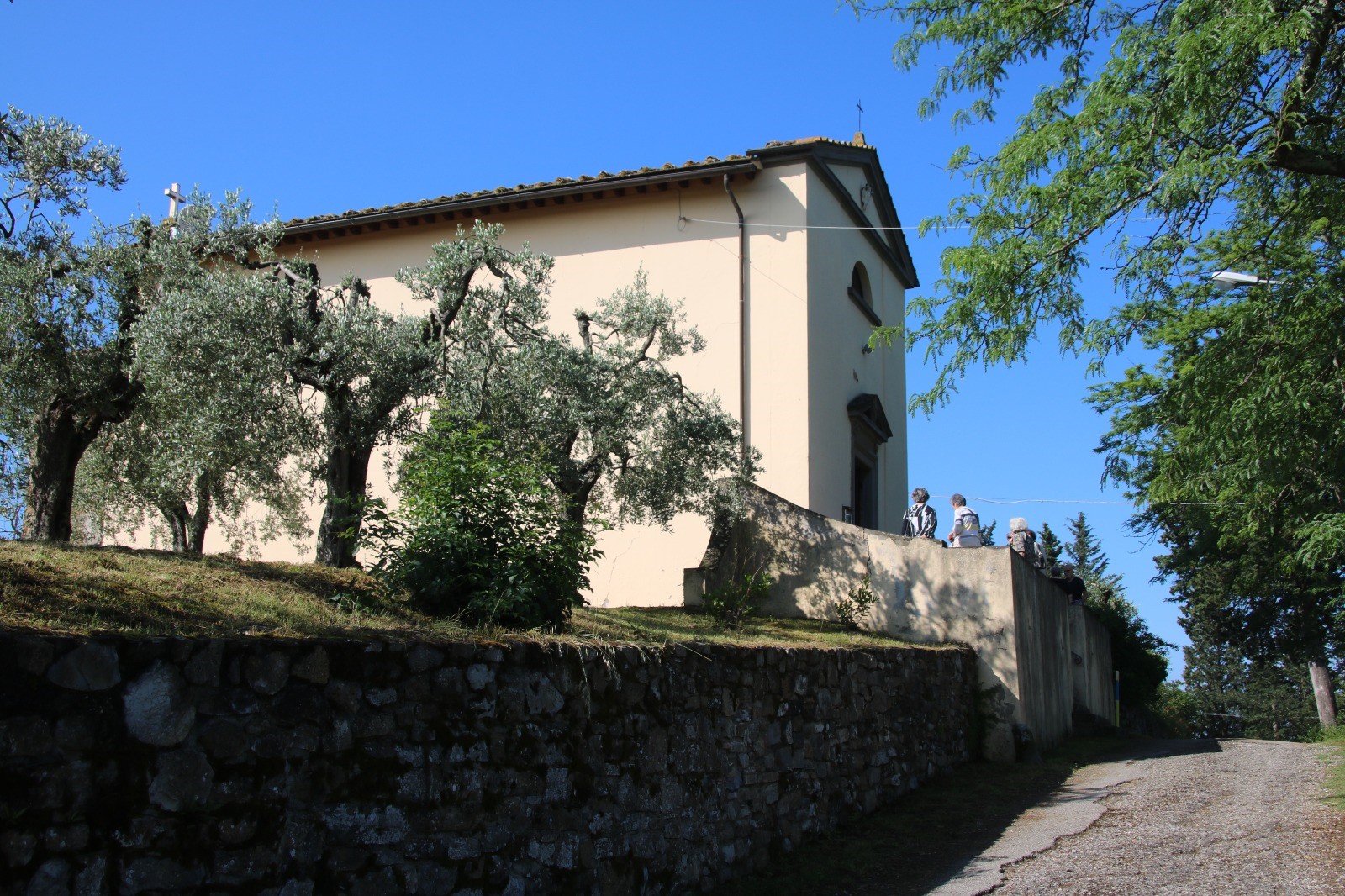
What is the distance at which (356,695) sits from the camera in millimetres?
4172

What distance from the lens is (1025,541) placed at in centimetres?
1341

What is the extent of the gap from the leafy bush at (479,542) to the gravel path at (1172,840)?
3.15 m

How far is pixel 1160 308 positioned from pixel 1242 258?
0.86 metres

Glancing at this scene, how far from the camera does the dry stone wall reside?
327 cm

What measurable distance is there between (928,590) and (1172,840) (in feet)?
14.2

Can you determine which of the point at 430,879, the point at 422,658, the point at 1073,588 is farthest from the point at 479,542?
the point at 1073,588

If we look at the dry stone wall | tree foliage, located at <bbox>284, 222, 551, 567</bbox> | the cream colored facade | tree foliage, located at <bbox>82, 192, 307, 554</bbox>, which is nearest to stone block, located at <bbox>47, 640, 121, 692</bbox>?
the dry stone wall

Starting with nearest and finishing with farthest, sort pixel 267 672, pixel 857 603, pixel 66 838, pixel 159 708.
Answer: pixel 66 838 → pixel 159 708 → pixel 267 672 → pixel 857 603

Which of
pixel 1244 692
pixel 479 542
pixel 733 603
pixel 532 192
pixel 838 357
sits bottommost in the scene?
pixel 1244 692

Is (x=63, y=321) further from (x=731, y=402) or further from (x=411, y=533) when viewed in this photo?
(x=731, y=402)

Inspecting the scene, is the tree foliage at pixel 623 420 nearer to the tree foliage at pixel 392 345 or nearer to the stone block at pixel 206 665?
the tree foliage at pixel 392 345

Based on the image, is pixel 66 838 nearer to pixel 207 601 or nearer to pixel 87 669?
pixel 87 669

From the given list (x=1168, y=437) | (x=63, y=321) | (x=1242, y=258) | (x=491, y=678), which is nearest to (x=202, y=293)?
(x=63, y=321)

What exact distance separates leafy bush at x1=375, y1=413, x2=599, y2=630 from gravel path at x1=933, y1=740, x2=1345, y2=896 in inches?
124
